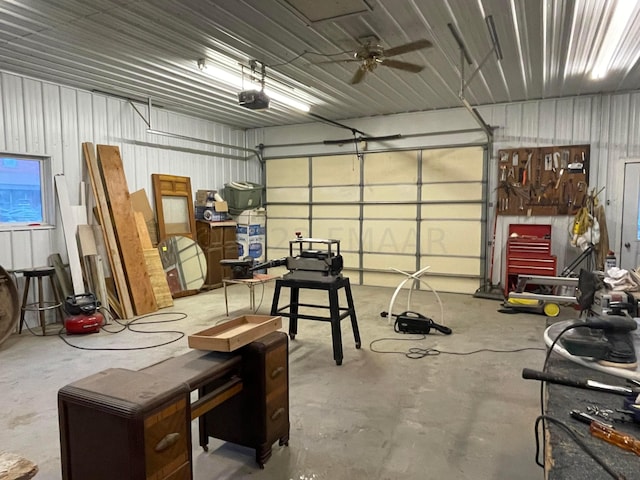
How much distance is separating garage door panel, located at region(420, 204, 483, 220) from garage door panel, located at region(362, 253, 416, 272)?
0.81 metres

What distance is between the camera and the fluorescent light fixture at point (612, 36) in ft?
11.4

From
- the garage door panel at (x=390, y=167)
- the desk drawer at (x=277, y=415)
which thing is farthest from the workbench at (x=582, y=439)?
the garage door panel at (x=390, y=167)

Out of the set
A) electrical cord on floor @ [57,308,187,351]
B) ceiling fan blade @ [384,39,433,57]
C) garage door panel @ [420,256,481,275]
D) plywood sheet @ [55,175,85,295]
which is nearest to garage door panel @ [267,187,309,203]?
garage door panel @ [420,256,481,275]

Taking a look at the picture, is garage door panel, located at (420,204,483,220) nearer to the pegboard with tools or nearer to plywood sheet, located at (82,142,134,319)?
the pegboard with tools

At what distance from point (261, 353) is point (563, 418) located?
149 cm

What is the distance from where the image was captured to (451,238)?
7109 millimetres

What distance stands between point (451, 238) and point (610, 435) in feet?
20.7

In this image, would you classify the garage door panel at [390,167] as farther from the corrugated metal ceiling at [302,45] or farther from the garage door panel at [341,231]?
the corrugated metal ceiling at [302,45]

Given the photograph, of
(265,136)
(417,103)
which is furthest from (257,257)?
(417,103)

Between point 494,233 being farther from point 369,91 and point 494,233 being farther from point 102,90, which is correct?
point 102,90

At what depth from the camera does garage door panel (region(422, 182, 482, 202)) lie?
6.88 meters

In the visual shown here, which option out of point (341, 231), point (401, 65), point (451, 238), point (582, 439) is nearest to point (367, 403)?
point (582, 439)

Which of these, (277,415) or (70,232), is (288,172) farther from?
(277,415)

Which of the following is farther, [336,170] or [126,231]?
[336,170]
